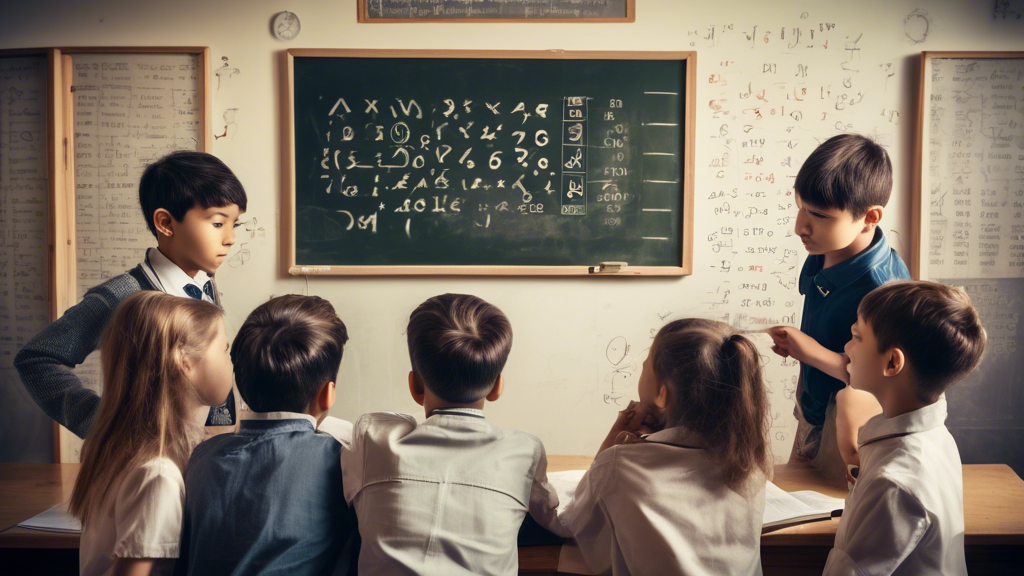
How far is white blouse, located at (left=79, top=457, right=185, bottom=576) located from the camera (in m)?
1.07

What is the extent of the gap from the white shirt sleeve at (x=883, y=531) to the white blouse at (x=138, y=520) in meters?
1.14

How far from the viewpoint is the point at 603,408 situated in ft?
9.57

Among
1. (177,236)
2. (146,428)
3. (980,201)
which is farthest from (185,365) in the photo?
(980,201)

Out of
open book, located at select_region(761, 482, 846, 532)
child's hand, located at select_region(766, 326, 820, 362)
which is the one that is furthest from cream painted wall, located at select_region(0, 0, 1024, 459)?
open book, located at select_region(761, 482, 846, 532)

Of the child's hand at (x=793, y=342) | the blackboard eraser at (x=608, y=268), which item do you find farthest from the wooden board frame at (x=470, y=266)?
the child's hand at (x=793, y=342)

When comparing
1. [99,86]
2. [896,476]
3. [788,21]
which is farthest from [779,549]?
[99,86]

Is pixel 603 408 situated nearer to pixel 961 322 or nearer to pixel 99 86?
pixel 961 322

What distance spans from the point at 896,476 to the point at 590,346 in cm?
181

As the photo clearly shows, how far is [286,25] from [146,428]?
84.5 inches

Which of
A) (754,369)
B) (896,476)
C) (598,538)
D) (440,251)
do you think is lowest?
(598,538)

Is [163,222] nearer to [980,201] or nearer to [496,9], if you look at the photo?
[496,9]

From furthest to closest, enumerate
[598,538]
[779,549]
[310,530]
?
1. [779,549]
2. [598,538]
3. [310,530]

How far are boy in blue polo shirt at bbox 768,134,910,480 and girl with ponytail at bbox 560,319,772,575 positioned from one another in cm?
32

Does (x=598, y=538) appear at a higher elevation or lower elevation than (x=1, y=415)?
higher
